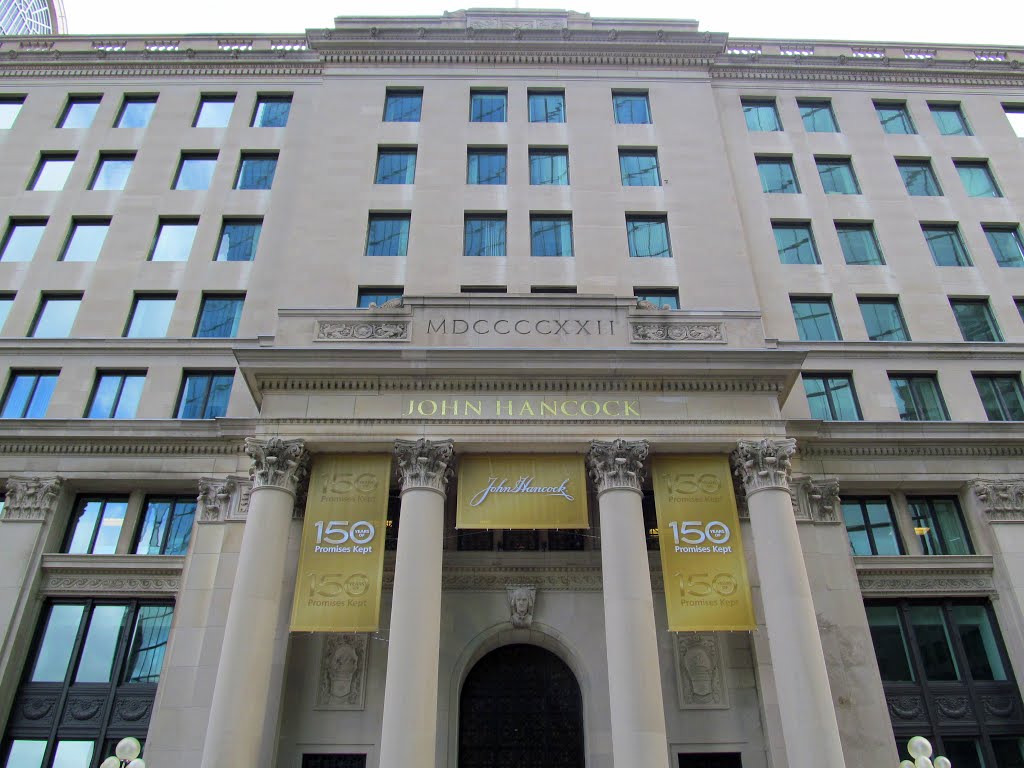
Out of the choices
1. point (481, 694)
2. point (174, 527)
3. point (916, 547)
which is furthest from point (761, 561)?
point (174, 527)

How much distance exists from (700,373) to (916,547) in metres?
9.61

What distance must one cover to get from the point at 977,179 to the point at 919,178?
8.63 feet

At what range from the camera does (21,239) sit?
30438 mm

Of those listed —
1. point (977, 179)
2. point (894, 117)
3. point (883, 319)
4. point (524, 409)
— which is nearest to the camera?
point (524, 409)

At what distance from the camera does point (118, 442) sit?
25125mm

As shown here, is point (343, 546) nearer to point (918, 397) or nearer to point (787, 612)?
point (787, 612)

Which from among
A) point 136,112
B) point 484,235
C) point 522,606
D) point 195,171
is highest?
point 136,112

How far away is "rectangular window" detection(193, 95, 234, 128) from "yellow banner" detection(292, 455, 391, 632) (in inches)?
764

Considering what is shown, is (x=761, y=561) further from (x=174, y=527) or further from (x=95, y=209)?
(x=95, y=209)

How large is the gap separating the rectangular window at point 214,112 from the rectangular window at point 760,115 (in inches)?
929

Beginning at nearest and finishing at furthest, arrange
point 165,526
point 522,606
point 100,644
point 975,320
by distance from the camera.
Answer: point 100,644
point 522,606
point 165,526
point 975,320

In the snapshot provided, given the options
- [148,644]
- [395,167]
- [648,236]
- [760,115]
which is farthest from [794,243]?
[148,644]

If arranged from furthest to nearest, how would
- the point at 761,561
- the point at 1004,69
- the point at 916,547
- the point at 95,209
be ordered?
the point at 1004,69
the point at 95,209
the point at 916,547
the point at 761,561

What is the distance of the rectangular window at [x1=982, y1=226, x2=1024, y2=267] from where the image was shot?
99.8ft
